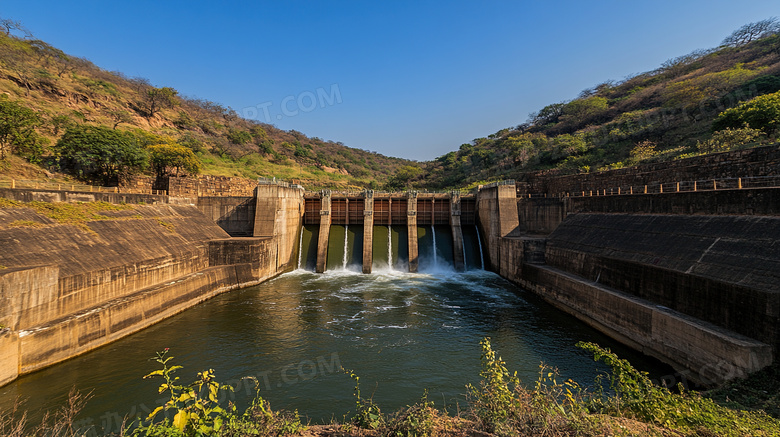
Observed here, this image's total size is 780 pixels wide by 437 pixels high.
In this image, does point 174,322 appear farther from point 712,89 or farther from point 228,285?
point 712,89

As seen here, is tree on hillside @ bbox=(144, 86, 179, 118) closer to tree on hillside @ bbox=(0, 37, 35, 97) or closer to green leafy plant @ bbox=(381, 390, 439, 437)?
tree on hillside @ bbox=(0, 37, 35, 97)

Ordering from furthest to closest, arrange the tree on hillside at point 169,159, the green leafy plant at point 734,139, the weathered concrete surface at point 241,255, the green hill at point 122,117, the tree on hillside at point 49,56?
the tree on hillside at point 49,56, the tree on hillside at point 169,159, the green hill at point 122,117, the green leafy plant at point 734,139, the weathered concrete surface at point 241,255

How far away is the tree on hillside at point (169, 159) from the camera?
3505cm

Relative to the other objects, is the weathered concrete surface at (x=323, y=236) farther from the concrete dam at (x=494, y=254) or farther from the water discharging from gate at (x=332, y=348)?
the water discharging from gate at (x=332, y=348)

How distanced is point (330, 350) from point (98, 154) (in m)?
29.2

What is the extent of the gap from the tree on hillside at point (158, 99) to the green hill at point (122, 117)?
150mm

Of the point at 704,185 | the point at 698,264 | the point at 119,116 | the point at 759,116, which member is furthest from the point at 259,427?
the point at 119,116

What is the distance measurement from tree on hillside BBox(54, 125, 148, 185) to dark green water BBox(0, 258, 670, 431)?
19564mm

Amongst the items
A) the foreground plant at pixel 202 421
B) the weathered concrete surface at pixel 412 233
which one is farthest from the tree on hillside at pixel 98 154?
the foreground plant at pixel 202 421

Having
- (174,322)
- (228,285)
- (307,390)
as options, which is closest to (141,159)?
(228,285)

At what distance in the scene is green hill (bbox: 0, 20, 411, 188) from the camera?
31328mm

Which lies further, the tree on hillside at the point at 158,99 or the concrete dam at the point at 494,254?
the tree on hillside at the point at 158,99

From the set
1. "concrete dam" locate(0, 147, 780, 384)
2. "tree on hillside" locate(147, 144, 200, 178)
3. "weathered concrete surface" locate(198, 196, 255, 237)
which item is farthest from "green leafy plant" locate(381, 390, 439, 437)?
"tree on hillside" locate(147, 144, 200, 178)

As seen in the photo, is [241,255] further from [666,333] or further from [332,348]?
[666,333]
